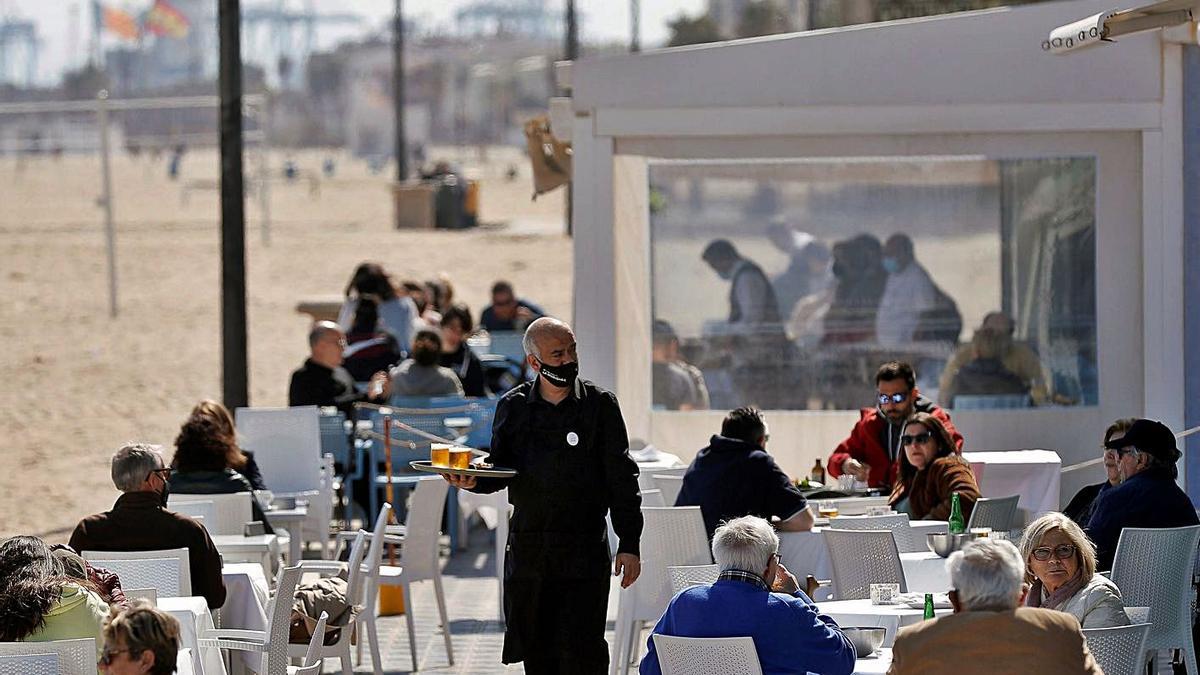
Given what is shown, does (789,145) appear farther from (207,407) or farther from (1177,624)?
(1177,624)

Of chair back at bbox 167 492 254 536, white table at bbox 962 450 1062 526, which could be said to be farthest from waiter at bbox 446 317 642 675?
white table at bbox 962 450 1062 526

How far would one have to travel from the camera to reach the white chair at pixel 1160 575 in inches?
249

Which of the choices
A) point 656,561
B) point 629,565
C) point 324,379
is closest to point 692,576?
point 629,565

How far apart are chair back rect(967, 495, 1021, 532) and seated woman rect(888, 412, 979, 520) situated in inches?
8.7

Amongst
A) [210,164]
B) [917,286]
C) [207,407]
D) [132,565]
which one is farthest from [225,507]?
[210,164]

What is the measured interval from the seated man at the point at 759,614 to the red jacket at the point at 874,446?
12.1 ft

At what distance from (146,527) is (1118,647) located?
131 inches

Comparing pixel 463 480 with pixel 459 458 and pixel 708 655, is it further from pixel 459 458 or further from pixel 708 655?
pixel 708 655

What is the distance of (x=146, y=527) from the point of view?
655 cm

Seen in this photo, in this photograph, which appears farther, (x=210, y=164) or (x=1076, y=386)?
(x=210, y=164)

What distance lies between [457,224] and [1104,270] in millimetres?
31738

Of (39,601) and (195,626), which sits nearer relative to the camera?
(39,601)

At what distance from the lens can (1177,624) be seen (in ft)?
20.9

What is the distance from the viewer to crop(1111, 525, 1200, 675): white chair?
6312 mm
